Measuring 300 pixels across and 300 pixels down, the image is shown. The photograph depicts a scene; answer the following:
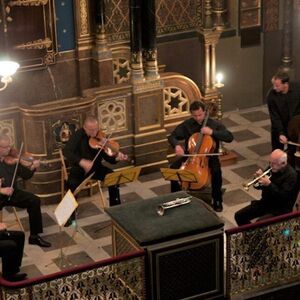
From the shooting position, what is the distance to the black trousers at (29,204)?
10.1 m

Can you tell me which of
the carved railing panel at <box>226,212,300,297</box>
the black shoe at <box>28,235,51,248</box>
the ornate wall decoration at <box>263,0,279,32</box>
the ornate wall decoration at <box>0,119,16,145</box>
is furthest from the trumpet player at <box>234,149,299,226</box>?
the ornate wall decoration at <box>263,0,279,32</box>

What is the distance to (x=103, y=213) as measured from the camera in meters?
11.0

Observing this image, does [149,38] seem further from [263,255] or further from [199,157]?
[263,255]

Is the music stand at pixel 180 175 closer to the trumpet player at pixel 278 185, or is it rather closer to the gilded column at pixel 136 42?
the trumpet player at pixel 278 185

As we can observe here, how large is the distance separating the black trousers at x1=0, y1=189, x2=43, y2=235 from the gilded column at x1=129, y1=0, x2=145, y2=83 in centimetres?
233

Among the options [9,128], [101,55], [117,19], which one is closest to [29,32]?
[101,55]

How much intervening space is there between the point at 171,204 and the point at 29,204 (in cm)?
224

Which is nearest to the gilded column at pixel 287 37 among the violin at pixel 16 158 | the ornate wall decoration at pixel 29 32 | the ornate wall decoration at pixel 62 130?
the ornate wall decoration at pixel 29 32

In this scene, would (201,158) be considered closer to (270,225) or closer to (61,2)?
(270,225)

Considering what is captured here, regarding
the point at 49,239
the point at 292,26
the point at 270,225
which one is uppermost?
the point at 292,26

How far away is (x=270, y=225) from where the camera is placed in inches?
330

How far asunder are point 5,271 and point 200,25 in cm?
531

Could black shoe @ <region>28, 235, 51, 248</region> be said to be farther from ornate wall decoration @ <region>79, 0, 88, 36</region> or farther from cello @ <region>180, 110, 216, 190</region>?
ornate wall decoration @ <region>79, 0, 88, 36</region>

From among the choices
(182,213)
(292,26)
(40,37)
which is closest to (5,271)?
(182,213)
